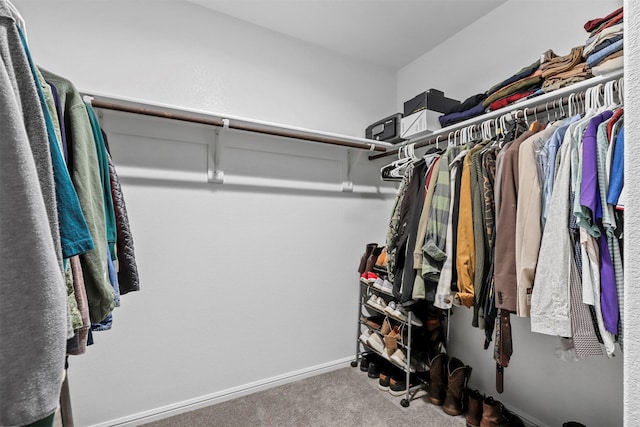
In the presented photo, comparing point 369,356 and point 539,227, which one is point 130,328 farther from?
point 539,227

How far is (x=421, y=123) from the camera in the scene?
192 centimetres

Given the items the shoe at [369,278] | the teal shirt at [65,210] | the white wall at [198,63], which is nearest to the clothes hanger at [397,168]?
the white wall at [198,63]

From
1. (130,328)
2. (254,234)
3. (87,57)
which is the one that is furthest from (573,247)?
(87,57)

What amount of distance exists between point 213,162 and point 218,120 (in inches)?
10.2

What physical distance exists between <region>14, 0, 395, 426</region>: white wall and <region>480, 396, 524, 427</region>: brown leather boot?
1003mm

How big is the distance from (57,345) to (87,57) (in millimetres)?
1733

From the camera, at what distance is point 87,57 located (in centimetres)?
162

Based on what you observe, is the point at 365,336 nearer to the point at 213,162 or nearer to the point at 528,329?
the point at 528,329

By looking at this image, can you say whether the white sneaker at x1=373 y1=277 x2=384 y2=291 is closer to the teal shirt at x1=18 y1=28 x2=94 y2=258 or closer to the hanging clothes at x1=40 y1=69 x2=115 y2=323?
the hanging clothes at x1=40 y1=69 x2=115 y2=323

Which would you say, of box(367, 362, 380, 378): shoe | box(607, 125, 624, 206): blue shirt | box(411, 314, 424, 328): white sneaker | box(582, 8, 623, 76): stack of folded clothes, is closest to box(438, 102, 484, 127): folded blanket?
box(582, 8, 623, 76): stack of folded clothes

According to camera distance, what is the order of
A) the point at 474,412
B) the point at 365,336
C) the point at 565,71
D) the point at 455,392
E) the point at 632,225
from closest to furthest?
the point at 632,225 → the point at 565,71 → the point at 474,412 → the point at 455,392 → the point at 365,336

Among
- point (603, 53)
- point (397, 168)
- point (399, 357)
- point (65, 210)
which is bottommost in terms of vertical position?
point (399, 357)

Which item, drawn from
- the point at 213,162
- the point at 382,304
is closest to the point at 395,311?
the point at 382,304

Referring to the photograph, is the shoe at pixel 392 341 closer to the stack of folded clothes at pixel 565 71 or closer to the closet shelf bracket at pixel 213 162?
the closet shelf bracket at pixel 213 162
